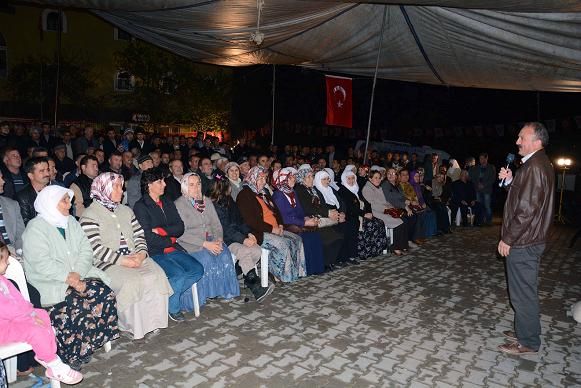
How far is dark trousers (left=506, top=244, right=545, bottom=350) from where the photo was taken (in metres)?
3.72

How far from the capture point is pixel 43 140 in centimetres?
998

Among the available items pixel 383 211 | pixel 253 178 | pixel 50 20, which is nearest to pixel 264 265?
pixel 253 178

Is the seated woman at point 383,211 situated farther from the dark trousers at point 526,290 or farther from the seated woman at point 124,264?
the seated woman at point 124,264

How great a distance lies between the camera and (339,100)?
8977 millimetres

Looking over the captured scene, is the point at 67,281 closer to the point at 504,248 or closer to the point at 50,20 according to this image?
the point at 504,248

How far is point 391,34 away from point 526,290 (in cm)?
479

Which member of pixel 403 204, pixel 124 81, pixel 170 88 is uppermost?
pixel 124 81

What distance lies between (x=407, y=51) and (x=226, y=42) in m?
3.10

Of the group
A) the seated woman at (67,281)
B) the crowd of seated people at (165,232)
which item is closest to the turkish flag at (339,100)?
the crowd of seated people at (165,232)

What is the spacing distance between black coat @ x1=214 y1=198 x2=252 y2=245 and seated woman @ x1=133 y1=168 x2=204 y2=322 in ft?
2.35

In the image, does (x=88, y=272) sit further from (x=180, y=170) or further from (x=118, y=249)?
(x=180, y=170)

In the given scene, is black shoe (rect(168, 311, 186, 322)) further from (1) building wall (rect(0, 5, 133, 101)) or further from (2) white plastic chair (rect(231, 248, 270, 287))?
(1) building wall (rect(0, 5, 133, 101))

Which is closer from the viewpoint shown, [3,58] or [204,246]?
[204,246]

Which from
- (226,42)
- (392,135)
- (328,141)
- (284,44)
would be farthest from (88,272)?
(328,141)
